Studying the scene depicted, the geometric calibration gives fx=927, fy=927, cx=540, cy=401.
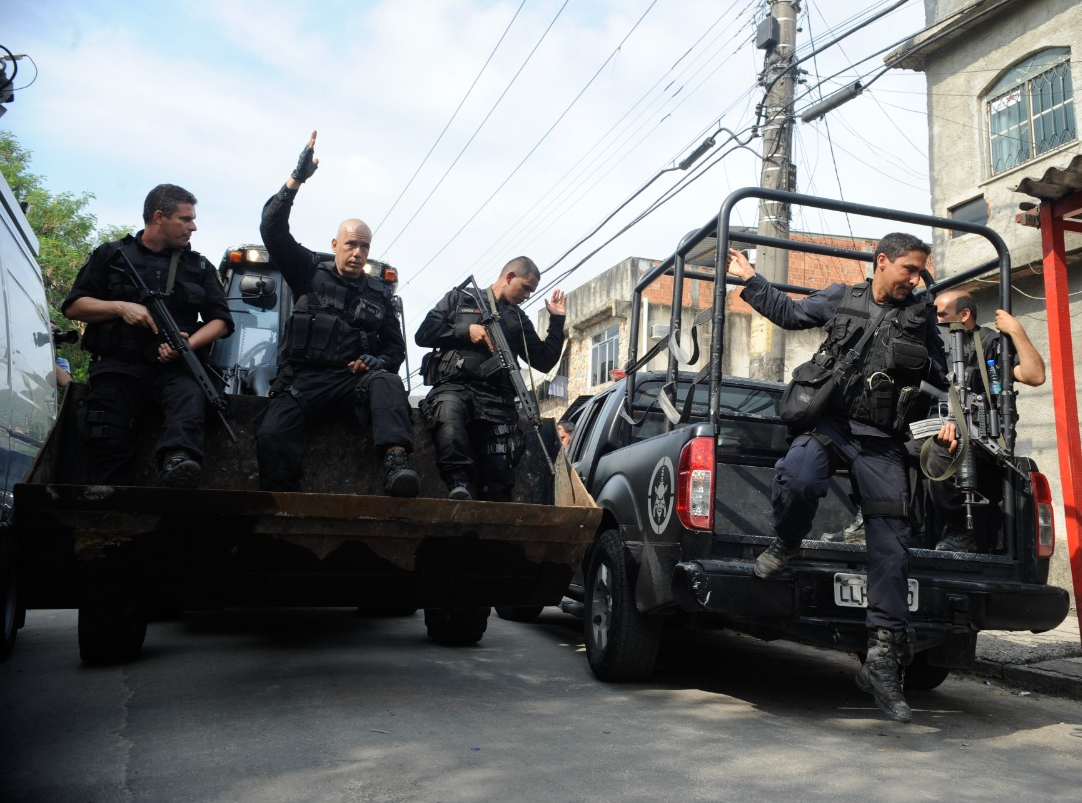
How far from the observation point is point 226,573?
391cm

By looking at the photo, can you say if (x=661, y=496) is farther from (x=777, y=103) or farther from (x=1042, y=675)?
(x=777, y=103)

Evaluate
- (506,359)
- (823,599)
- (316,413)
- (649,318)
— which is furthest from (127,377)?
(649,318)

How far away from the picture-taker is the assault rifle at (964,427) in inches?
158

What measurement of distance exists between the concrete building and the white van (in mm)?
9169

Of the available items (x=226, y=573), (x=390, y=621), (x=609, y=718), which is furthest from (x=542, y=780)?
(x=390, y=621)

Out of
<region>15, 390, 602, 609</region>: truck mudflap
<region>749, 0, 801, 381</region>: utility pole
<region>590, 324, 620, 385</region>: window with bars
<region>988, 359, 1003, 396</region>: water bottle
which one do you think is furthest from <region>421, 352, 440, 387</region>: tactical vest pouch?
<region>590, 324, 620, 385</region>: window with bars

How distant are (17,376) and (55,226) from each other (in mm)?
25169

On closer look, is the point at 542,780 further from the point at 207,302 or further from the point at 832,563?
the point at 207,302

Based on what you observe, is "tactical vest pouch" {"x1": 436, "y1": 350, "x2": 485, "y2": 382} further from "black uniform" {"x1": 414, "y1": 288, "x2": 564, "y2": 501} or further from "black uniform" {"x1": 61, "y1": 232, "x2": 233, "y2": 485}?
"black uniform" {"x1": 61, "y1": 232, "x2": 233, "y2": 485}

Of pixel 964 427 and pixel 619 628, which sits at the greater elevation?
pixel 964 427

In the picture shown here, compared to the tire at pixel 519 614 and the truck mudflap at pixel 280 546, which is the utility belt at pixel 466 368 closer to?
the truck mudflap at pixel 280 546

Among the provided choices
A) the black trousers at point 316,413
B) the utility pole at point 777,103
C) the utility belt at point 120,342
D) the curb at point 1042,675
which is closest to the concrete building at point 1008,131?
the utility pole at point 777,103

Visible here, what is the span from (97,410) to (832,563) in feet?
11.0

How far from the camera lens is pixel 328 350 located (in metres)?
4.75
